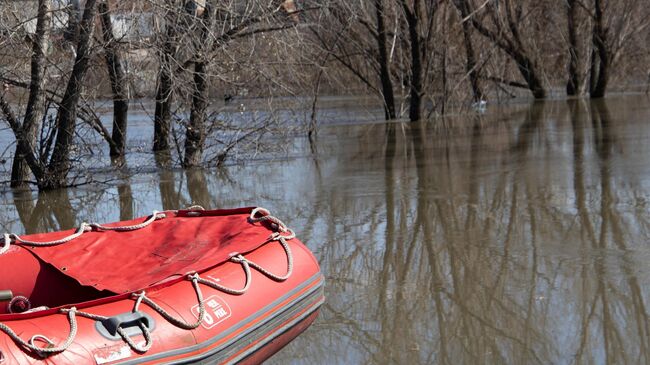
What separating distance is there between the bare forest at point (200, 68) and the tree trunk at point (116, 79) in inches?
0.8

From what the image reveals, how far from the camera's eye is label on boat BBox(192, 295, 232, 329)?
4215 millimetres

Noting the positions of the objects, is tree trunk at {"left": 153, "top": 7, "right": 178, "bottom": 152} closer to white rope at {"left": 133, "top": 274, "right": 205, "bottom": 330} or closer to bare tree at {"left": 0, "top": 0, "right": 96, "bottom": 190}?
bare tree at {"left": 0, "top": 0, "right": 96, "bottom": 190}

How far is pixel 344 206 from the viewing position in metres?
8.70

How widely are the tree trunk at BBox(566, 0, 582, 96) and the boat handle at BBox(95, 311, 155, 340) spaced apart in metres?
20.4

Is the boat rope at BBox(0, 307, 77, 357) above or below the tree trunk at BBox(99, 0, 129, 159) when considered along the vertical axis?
below

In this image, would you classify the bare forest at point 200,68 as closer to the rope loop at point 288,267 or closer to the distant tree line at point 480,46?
the distant tree line at point 480,46

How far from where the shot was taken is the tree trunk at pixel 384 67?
17219 mm

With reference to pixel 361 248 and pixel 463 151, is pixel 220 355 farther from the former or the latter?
pixel 463 151

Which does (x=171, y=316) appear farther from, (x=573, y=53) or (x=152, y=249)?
(x=573, y=53)

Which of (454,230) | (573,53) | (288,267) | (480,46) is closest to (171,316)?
(288,267)

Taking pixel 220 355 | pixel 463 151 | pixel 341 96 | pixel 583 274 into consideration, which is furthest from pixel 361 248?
pixel 341 96

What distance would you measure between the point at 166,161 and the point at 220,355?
850 centimetres

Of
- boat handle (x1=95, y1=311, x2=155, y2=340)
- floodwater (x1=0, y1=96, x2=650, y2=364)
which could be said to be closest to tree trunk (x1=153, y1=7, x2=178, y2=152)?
floodwater (x1=0, y1=96, x2=650, y2=364)

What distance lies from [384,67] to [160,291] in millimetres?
13776
